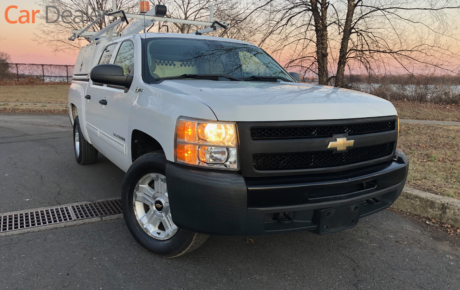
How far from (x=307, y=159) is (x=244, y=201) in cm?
57

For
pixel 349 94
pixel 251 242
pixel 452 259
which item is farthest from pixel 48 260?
pixel 452 259

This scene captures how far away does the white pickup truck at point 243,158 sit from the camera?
2.33m

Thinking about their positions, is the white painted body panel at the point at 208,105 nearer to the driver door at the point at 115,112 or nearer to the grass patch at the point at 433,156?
the driver door at the point at 115,112

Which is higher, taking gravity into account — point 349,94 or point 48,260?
point 349,94

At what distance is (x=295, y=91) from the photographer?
296cm

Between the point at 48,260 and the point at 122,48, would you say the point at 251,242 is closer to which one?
the point at 48,260

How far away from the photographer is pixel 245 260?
2979mm

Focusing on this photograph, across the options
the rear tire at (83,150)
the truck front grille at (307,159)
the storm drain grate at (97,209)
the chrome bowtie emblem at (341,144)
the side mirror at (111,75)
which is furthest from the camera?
the rear tire at (83,150)

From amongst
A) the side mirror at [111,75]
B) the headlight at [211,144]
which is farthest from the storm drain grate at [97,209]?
the headlight at [211,144]

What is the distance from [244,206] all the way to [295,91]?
1.16 m

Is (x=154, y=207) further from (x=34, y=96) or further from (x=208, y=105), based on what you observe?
(x=34, y=96)

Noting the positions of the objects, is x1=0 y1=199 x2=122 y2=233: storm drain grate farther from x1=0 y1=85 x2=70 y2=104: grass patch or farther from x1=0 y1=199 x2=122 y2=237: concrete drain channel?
x1=0 y1=85 x2=70 y2=104: grass patch

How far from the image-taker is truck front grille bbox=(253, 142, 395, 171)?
2.42 meters

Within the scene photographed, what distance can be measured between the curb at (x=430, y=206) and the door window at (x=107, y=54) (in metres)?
4.00
